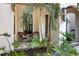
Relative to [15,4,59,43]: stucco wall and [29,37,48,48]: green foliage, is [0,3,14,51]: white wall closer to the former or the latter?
[15,4,59,43]: stucco wall

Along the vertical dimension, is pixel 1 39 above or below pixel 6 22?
below

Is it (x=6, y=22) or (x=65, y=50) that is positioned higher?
(x=6, y=22)

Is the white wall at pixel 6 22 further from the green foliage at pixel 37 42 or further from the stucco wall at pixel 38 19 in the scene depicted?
the green foliage at pixel 37 42

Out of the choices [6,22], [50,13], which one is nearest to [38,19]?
[50,13]

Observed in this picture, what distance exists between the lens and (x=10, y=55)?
6.07ft

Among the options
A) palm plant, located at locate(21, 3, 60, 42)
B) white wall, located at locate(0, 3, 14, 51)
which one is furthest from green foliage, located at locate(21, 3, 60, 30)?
white wall, located at locate(0, 3, 14, 51)

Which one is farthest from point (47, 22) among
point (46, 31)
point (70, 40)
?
point (70, 40)

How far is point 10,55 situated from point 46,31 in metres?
0.51

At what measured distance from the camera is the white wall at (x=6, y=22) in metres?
1.80

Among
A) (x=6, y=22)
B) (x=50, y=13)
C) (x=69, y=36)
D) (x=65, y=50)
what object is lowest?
(x=65, y=50)

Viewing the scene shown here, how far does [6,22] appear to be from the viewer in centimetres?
182

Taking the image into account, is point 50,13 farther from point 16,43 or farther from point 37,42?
point 16,43

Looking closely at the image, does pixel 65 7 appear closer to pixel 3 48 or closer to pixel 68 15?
pixel 68 15

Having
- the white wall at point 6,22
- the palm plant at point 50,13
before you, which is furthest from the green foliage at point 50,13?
the white wall at point 6,22
